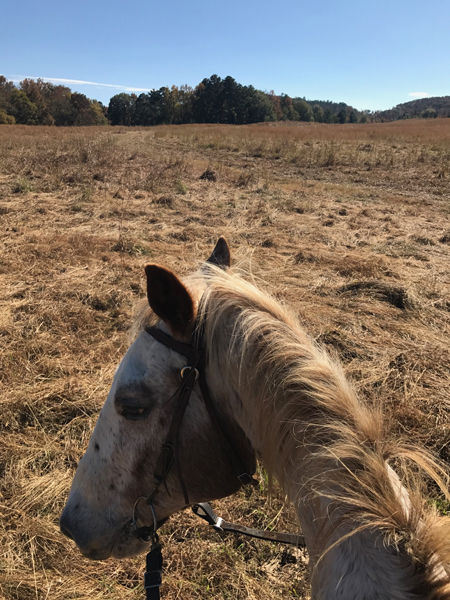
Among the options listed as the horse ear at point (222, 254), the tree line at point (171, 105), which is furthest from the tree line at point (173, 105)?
the horse ear at point (222, 254)

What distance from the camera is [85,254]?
5859 millimetres

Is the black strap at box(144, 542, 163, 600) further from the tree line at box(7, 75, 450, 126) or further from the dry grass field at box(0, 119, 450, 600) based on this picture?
the tree line at box(7, 75, 450, 126)

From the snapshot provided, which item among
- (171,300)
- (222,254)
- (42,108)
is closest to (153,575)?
(171,300)

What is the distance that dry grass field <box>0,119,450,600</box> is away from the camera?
1866 mm

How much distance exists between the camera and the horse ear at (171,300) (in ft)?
3.36

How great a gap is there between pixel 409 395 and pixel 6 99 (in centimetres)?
6025

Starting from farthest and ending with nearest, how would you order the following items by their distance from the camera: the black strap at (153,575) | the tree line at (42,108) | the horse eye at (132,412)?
the tree line at (42,108), the black strap at (153,575), the horse eye at (132,412)

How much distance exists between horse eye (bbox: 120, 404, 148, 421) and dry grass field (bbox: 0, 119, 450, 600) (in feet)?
1.29

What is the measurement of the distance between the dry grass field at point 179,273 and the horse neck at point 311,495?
0.92ft

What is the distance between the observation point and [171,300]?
1.09m

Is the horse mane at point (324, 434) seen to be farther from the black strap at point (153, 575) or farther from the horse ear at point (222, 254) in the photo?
the black strap at point (153, 575)

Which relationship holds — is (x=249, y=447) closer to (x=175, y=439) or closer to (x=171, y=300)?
(x=175, y=439)

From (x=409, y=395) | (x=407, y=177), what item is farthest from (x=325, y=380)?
(x=407, y=177)

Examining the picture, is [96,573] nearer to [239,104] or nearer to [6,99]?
[6,99]
